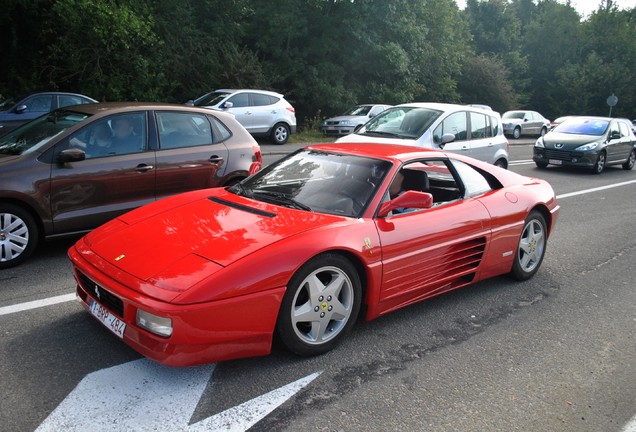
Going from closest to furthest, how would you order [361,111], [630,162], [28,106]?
1. [28,106]
2. [630,162]
3. [361,111]

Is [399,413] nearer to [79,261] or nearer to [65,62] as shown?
[79,261]

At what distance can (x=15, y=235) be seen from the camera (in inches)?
200

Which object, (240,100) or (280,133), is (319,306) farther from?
(280,133)

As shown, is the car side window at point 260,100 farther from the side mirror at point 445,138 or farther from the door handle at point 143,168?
the door handle at point 143,168

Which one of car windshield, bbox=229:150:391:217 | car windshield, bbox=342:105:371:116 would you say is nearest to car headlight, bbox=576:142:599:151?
car windshield, bbox=342:105:371:116

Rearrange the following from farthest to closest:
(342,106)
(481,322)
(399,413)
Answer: (342,106) < (481,322) < (399,413)

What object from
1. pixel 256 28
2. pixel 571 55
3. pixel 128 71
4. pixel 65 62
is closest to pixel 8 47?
pixel 65 62

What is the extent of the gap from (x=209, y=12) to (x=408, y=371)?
923 inches

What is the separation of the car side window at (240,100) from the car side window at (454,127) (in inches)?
352

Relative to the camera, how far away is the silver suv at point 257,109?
55.4ft

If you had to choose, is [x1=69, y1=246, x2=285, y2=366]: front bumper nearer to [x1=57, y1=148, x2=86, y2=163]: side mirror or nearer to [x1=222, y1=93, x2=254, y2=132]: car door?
[x1=57, y1=148, x2=86, y2=163]: side mirror

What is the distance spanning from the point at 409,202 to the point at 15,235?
3.65m

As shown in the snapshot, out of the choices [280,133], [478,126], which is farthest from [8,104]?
[478,126]

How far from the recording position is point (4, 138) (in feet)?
19.3
